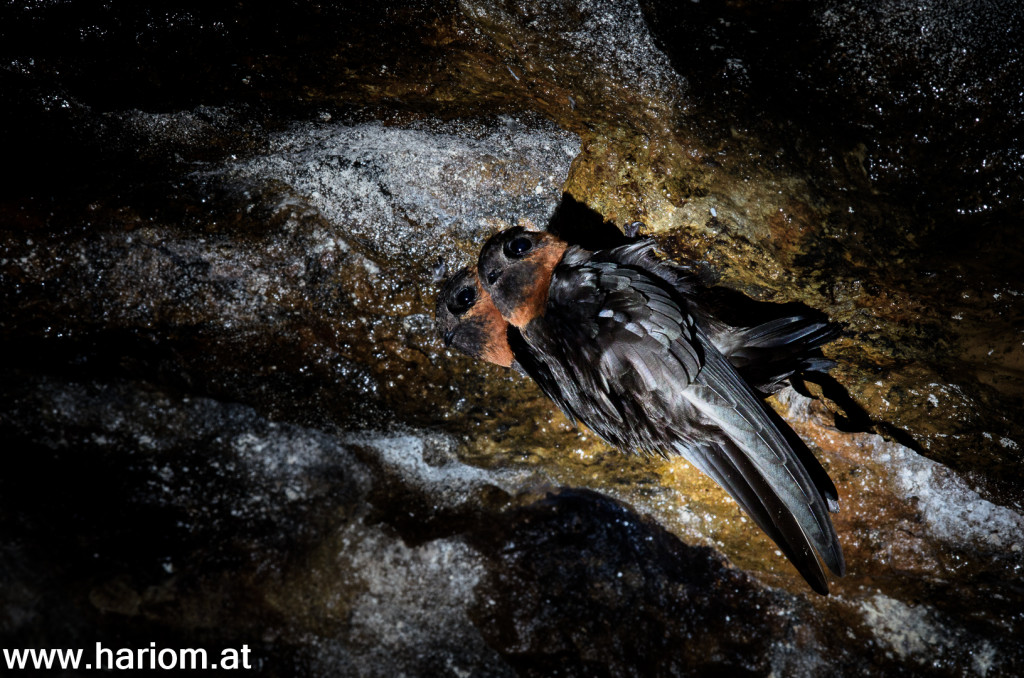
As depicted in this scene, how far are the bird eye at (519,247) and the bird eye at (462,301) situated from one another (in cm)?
27

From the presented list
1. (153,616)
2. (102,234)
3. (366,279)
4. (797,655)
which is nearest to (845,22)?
(366,279)

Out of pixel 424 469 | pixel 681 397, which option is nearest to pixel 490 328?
pixel 424 469

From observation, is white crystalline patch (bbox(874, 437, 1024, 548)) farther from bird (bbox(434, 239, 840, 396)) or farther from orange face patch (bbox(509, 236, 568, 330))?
orange face patch (bbox(509, 236, 568, 330))

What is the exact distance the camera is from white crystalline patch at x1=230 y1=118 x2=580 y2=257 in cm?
258

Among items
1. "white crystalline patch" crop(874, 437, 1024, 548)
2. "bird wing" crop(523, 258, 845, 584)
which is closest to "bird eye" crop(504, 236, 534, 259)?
"bird wing" crop(523, 258, 845, 584)

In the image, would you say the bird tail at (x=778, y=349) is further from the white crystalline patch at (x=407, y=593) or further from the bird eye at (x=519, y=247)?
the white crystalline patch at (x=407, y=593)

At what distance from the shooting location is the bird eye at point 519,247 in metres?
2.51

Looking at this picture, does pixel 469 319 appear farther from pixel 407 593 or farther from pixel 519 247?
pixel 407 593

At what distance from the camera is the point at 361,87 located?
2.51m

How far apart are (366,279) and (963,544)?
281 cm

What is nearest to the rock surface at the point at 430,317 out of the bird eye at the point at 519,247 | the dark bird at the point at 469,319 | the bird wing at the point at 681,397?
the dark bird at the point at 469,319

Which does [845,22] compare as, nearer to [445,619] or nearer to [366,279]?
[366,279]

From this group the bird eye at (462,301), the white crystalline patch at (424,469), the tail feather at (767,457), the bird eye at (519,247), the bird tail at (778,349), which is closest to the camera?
the tail feather at (767,457)

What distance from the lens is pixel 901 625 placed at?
2598mm
